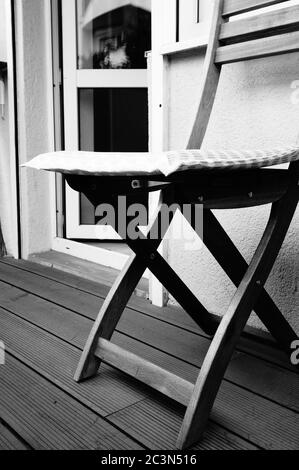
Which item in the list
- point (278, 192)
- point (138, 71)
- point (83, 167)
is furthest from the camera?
point (138, 71)

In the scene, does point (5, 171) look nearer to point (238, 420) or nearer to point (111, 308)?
point (111, 308)

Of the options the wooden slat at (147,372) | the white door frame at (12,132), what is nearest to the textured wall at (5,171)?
the white door frame at (12,132)

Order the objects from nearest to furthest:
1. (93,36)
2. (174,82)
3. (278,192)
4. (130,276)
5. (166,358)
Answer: (278,192), (130,276), (166,358), (174,82), (93,36)

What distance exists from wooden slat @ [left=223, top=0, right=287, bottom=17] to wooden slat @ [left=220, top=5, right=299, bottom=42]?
3cm

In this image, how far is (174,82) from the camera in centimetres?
182

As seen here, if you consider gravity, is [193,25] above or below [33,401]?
above

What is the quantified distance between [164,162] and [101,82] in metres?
1.90

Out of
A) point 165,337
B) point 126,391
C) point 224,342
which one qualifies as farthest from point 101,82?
point 224,342

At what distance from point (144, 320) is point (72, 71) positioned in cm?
150

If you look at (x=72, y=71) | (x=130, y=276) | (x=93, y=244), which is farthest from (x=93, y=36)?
(x=130, y=276)

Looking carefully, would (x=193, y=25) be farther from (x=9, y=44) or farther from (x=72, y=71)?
(x=9, y=44)

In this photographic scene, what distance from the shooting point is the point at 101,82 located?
104 inches

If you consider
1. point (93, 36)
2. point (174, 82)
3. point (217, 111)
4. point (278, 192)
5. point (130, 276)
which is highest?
point (93, 36)

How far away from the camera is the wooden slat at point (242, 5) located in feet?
4.58
